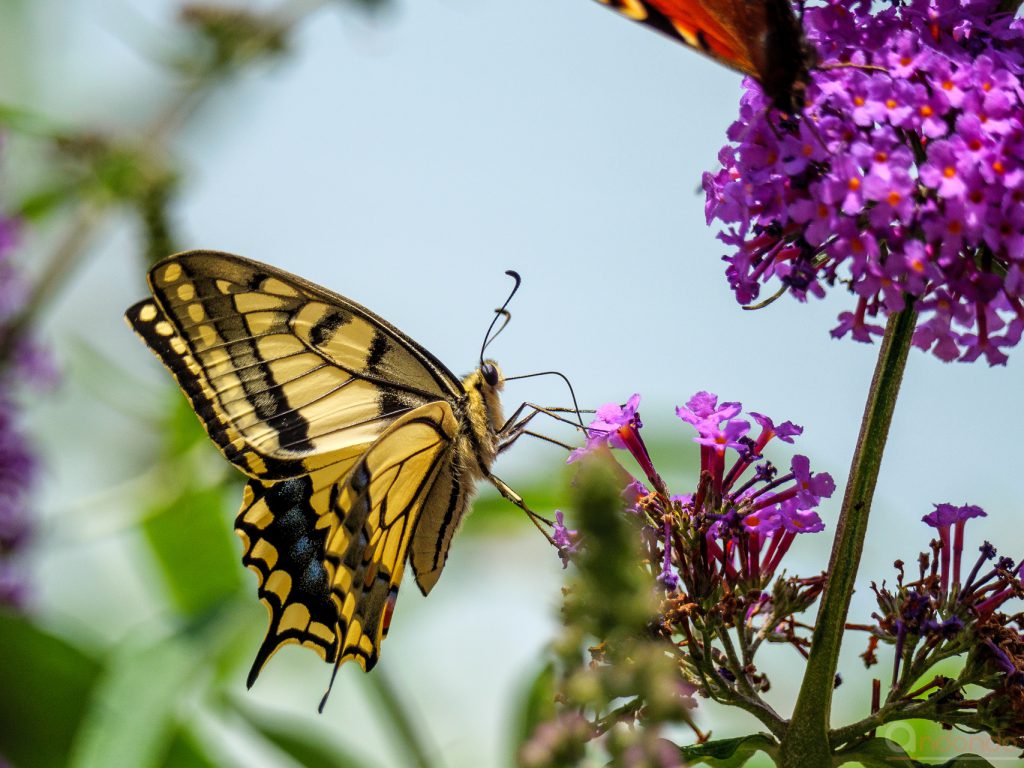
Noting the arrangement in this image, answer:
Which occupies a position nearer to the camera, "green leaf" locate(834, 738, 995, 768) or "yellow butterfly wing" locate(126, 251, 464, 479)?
"green leaf" locate(834, 738, 995, 768)

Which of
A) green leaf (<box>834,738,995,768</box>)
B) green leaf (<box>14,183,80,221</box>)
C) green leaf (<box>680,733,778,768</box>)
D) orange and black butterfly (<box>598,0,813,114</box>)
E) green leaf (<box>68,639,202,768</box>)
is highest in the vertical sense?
green leaf (<box>14,183,80,221</box>)

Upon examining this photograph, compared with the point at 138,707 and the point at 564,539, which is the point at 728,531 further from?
the point at 138,707

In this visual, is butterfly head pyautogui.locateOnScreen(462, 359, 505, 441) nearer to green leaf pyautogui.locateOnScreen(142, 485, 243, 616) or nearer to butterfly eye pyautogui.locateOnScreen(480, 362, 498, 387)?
butterfly eye pyautogui.locateOnScreen(480, 362, 498, 387)

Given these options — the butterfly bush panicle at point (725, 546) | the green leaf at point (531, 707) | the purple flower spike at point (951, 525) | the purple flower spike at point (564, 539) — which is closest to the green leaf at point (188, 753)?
the green leaf at point (531, 707)

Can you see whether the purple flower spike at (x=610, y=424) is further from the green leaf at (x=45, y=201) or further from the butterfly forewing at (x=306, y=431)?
the green leaf at (x=45, y=201)

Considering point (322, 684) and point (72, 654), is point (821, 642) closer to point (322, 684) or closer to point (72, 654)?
point (72, 654)

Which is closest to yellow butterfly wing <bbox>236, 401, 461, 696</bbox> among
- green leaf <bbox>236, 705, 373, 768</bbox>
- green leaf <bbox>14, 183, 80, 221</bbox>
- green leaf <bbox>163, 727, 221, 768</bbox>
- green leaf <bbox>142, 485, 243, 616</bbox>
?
green leaf <bbox>236, 705, 373, 768</bbox>

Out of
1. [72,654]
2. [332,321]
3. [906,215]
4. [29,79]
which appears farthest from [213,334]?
[29,79]
